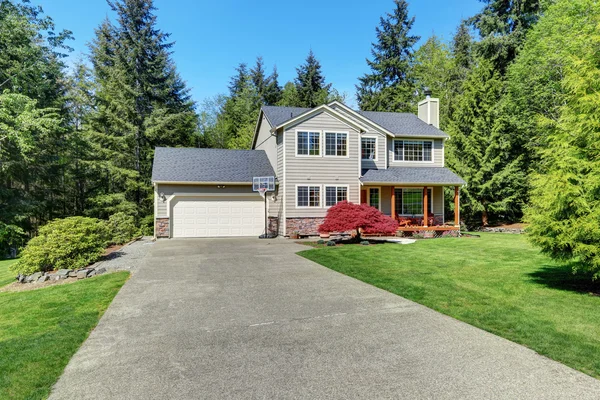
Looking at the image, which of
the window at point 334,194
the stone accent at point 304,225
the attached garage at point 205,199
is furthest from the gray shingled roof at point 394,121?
the stone accent at point 304,225

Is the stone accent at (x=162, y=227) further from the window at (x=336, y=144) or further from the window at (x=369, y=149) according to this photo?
the window at (x=369, y=149)

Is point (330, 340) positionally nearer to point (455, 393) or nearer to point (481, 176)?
point (455, 393)

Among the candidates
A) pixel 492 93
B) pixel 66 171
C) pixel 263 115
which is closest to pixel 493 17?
pixel 492 93

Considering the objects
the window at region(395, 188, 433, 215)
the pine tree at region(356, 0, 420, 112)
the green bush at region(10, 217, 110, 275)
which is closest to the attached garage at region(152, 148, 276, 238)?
the window at region(395, 188, 433, 215)

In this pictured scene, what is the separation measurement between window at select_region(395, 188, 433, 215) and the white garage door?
7.29 metres

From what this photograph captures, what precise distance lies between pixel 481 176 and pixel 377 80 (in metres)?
18.5

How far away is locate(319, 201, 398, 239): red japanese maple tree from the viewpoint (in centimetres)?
1398

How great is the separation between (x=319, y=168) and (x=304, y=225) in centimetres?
286

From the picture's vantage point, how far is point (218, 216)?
1834cm

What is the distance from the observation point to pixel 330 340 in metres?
4.43

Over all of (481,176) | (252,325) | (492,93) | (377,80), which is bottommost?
(252,325)

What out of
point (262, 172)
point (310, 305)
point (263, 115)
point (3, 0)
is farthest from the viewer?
point (263, 115)

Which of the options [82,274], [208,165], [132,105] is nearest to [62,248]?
[82,274]

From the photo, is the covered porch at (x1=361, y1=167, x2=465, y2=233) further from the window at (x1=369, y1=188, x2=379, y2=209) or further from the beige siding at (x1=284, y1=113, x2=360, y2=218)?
the beige siding at (x1=284, y1=113, x2=360, y2=218)
